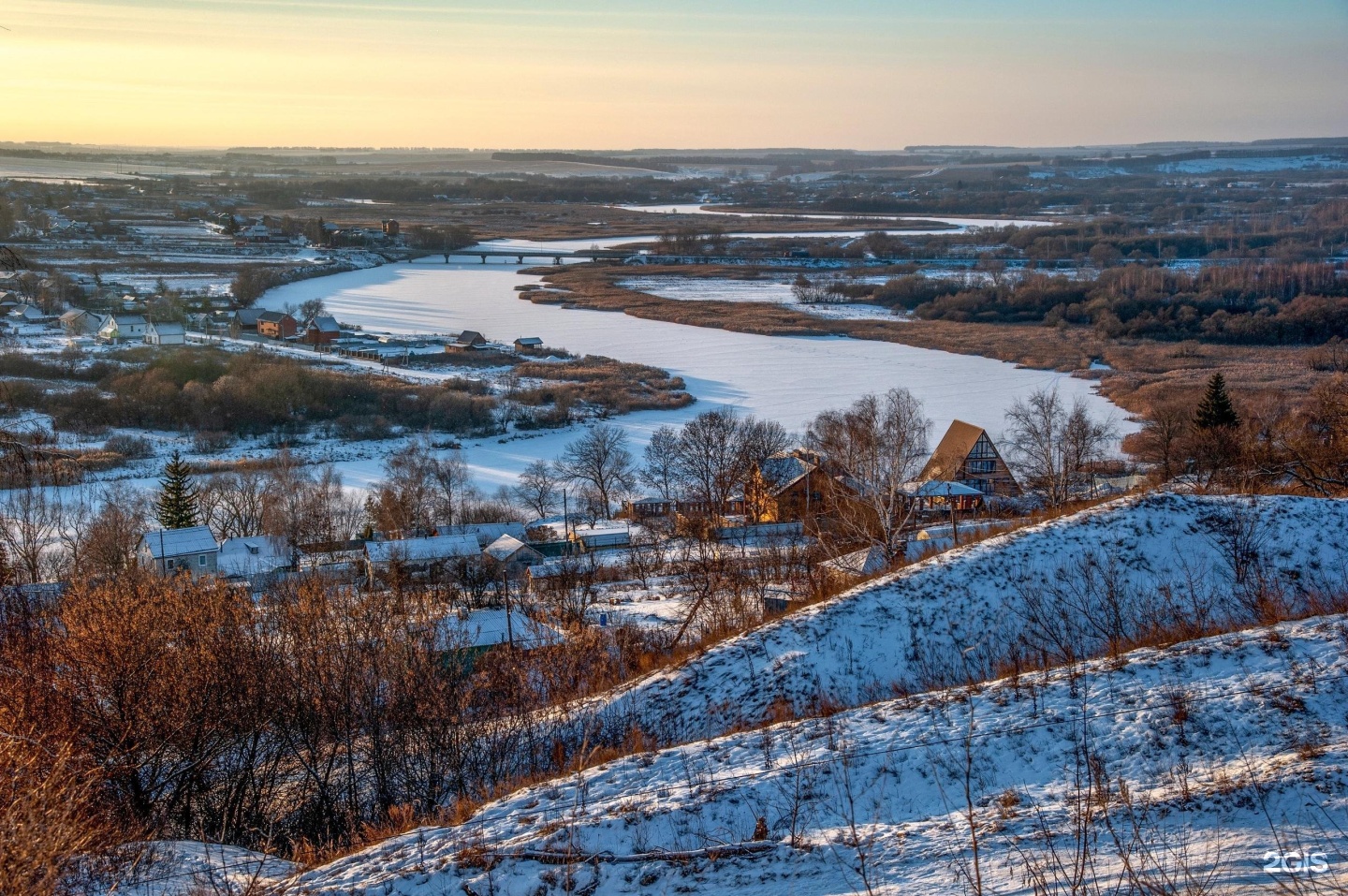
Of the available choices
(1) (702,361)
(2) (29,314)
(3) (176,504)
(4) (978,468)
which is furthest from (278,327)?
(4) (978,468)

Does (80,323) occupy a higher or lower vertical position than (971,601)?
lower

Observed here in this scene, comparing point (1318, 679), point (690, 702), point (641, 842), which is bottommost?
point (690, 702)

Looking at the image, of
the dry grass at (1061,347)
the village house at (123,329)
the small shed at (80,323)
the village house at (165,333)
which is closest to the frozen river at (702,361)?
the dry grass at (1061,347)

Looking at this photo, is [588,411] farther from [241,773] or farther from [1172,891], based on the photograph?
[1172,891]

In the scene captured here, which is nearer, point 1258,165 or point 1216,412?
point 1216,412

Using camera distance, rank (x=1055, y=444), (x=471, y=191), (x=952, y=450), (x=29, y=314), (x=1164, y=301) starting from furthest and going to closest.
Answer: (x=471, y=191) < (x=29, y=314) < (x=1164, y=301) < (x=1055, y=444) < (x=952, y=450)

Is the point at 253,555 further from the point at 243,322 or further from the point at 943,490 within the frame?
the point at 243,322

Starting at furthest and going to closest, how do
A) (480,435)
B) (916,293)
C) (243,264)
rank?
(243,264), (916,293), (480,435)

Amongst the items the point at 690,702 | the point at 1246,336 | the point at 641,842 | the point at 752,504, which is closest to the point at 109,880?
the point at 641,842
